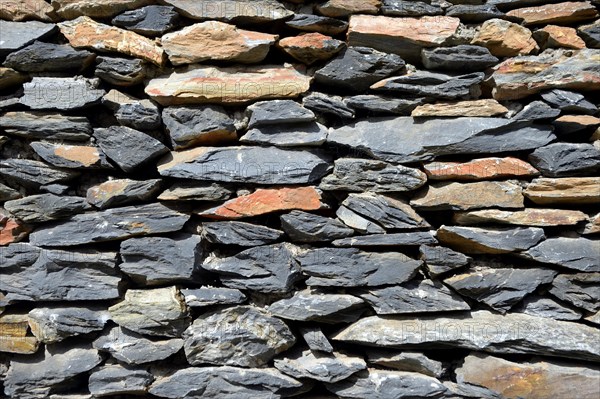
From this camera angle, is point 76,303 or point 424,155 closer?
point 424,155

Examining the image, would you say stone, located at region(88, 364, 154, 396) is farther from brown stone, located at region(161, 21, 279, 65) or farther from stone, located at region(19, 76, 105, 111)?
brown stone, located at region(161, 21, 279, 65)

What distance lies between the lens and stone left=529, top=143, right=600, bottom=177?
1.98 m

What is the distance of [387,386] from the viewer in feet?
6.76

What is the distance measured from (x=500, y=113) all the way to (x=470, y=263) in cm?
63

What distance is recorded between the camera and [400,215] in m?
2.03

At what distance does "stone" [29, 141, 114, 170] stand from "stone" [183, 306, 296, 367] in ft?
2.62

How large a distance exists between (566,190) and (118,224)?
183 centimetres

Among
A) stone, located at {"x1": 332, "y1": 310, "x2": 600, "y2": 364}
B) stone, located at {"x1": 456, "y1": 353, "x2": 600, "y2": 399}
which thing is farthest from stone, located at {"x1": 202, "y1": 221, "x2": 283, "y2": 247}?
stone, located at {"x1": 456, "y1": 353, "x2": 600, "y2": 399}

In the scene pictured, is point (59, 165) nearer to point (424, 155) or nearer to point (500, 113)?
point (424, 155)

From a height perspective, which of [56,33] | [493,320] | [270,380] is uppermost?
[56,33]

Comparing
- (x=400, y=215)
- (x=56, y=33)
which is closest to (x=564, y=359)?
(x=400, y=215)

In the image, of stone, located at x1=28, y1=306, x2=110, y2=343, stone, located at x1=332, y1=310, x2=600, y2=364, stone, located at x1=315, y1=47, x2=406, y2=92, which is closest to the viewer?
stone, located at x1=332, y1=310, x2=600, y2=364

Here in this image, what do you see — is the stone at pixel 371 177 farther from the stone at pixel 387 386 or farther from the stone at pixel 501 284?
the stone at pixel 387 386

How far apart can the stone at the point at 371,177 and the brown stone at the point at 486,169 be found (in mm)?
87
